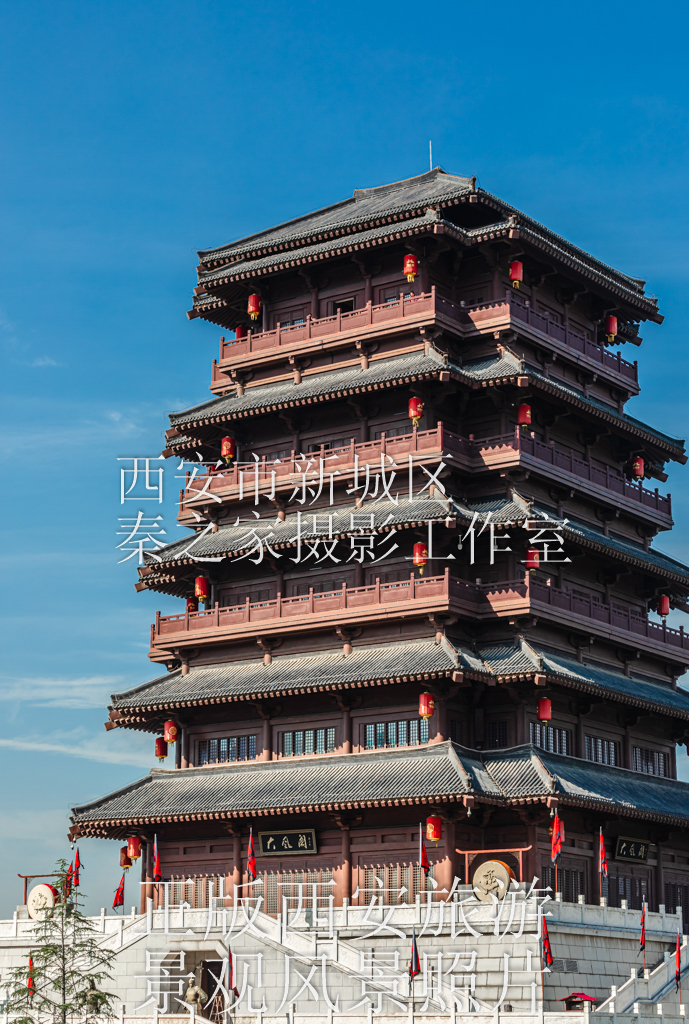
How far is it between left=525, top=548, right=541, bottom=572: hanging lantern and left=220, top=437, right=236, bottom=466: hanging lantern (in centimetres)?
1436

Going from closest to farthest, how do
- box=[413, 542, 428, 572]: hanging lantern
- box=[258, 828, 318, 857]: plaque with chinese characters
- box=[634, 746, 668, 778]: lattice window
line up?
box=[258, 828, 318, 857]: plaque with chinese characters < box=[413, 542, 428, 572]: hanging lantern < box=[634, 746, 668, 778]: lattice window

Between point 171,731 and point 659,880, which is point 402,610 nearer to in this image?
point 171,731

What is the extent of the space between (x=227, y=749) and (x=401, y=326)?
18580 millimetres

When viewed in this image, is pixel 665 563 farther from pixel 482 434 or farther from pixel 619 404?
pixel 482 434

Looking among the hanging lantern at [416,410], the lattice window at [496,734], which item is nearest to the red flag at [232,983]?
the lattice window at [496,734]

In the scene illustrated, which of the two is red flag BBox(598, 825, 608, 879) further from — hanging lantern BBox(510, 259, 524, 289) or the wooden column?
hanging lantern BBox(510, 259, 524, 289)

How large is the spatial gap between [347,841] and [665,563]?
21455 millimetres

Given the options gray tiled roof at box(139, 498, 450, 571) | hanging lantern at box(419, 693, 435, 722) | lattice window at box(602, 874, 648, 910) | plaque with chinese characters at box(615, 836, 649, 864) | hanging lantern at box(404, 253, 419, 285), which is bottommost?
lattice window at box(602, 874, 648, 910)

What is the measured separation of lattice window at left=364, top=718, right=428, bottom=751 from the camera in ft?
176

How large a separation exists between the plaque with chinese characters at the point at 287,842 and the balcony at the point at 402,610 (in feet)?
25.7

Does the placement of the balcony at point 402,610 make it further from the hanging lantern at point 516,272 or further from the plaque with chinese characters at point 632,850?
the hanging lantern at point 516,272

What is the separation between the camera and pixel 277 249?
62.8 metres

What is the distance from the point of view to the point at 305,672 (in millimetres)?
55781

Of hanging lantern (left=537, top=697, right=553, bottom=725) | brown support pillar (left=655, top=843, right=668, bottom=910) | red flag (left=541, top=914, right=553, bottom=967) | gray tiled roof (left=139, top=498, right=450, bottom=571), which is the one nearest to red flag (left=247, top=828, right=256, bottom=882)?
hanging lantern (left=537, top=697, right=553, bottom=725)
